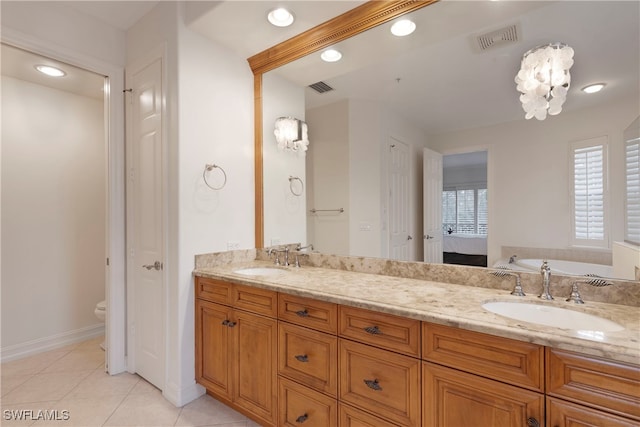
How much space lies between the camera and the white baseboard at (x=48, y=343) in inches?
104

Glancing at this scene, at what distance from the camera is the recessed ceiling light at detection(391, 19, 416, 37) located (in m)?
1.75

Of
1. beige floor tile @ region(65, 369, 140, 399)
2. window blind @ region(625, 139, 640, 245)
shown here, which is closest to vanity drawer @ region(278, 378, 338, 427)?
beige floor tile @ region(65, 369, 140, 399)

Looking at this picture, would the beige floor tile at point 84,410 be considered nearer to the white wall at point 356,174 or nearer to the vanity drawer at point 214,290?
the vanity drawer at point 214,290

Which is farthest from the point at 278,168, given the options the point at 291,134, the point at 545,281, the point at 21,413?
the point at 21,413

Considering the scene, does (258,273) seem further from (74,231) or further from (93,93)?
(93,93)

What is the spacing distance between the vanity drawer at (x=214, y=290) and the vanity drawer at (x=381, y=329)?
819mm

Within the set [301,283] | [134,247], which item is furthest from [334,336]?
[134,247]

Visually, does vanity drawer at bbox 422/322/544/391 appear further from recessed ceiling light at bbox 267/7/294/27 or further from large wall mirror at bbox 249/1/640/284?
recessed ceiling light at bbox 267/7/294/27

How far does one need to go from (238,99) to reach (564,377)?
2441 millimetres

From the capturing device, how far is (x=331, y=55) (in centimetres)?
208

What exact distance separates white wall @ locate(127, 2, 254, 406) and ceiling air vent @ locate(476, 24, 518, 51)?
1696mm

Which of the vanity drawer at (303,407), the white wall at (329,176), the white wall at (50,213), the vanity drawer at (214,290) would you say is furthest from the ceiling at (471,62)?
the white wall at (50,213)

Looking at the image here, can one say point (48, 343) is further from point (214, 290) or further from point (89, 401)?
point (214, 290)

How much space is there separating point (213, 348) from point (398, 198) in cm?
154
